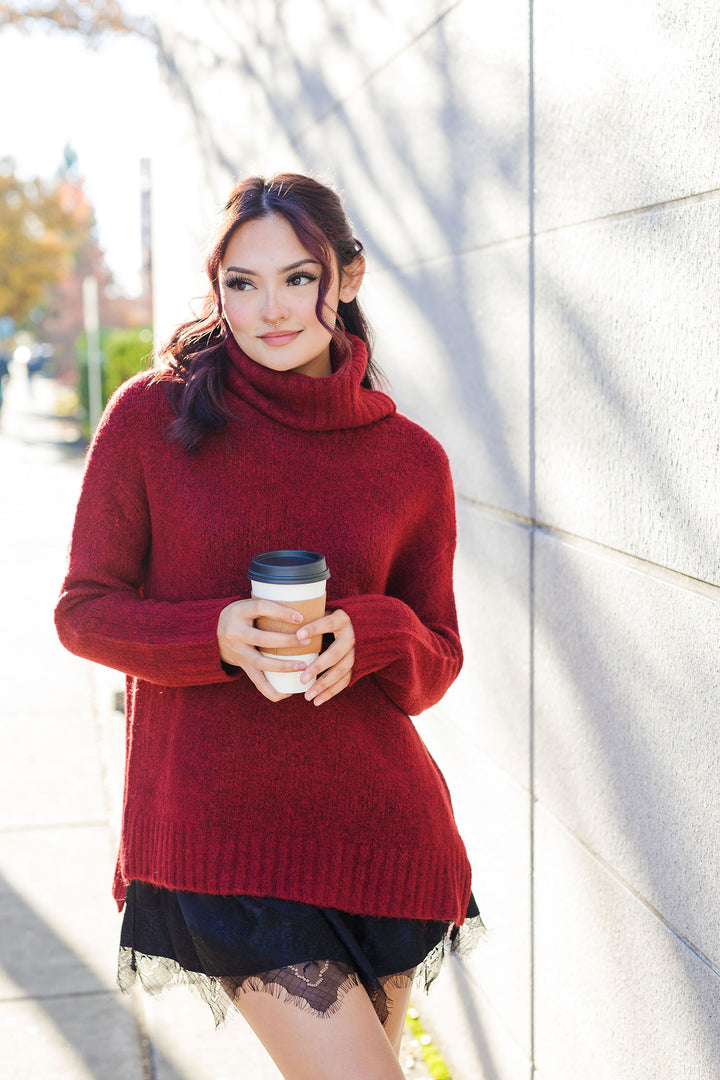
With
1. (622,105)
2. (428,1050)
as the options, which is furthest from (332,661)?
(428,1050)

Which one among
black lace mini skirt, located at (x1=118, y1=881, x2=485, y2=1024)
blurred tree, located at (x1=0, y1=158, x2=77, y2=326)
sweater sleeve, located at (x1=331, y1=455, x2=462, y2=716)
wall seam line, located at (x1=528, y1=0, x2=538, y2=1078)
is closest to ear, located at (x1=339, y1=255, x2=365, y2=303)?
sweater sleeve, located at (x1=331, y1=455, x2=462, y2=716)

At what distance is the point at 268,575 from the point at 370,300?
89.8 inches

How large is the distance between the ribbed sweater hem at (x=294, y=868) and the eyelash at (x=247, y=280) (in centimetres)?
96

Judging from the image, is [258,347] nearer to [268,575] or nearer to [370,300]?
[268,575]

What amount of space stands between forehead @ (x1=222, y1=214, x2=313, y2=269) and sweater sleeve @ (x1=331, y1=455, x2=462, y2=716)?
1.66ft

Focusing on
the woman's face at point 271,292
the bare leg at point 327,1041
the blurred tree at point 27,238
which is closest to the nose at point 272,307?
the woman's face at point 271,292

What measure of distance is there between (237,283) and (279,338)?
0.13 m

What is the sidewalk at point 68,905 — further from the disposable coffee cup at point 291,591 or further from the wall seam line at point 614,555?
the disposable coffee cup at point 291,591

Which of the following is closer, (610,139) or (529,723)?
(610,139)

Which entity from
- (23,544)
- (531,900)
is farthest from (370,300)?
(23,544)

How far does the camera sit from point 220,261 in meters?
2.21

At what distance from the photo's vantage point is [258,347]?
2182mm

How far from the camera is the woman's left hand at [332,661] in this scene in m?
1.93

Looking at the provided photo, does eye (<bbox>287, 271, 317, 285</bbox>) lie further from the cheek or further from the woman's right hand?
the woman's right hand
